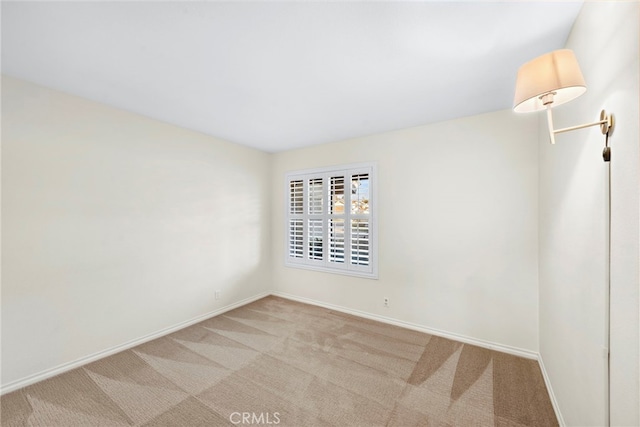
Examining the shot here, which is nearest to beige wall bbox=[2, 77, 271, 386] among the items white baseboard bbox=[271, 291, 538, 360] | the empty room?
the empty room

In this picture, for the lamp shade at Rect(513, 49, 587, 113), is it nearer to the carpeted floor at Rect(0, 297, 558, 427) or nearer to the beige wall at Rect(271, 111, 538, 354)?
the beige wall at Rect(271, 111, 538, 354)

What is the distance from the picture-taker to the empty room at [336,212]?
1.29 metres

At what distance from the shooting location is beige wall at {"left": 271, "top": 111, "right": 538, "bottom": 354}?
8.08 ft

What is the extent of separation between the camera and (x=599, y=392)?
1119 mm

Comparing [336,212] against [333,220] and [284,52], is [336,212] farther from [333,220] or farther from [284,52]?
[284,52]

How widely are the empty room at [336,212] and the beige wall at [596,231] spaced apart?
0.02 meters

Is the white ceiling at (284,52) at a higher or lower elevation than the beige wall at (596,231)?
higher

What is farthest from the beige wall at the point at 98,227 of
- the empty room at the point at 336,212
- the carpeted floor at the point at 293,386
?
the carpeted floor at the point at 293,386

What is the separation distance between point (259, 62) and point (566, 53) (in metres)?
1.71

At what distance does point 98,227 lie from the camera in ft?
7.85

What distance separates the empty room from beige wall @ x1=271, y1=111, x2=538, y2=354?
0.07ft

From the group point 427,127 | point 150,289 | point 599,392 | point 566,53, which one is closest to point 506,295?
point 599,392
